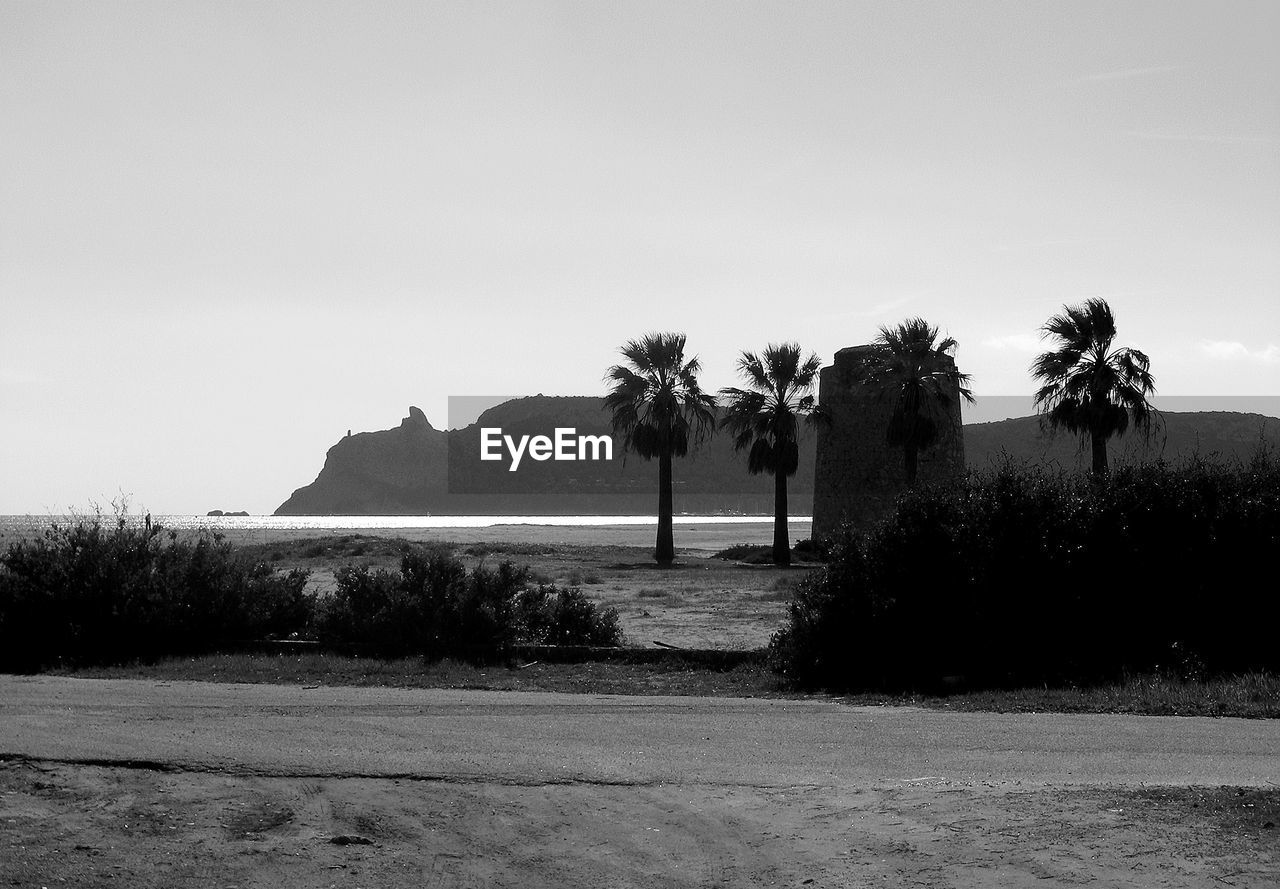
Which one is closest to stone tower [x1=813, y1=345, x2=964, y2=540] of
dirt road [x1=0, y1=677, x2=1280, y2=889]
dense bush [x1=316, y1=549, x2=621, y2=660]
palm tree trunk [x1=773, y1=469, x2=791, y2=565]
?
palm tree trunk [x1=773, y1=469, x2=791, y2=565]

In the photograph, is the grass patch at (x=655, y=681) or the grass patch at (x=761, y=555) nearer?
the grass patch at (x=655, y=681)

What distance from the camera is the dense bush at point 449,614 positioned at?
16.9 meters

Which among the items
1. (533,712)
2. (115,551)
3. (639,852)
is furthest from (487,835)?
(115,551)

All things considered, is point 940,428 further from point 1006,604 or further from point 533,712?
point 533,712

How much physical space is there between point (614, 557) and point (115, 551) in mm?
32842

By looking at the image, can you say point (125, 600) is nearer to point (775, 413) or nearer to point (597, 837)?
point (597, 837)

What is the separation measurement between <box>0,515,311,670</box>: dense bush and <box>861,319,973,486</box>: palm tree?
2462 centimetres

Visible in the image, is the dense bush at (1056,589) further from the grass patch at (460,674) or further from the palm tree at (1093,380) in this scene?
the palm tree at (1093,380)

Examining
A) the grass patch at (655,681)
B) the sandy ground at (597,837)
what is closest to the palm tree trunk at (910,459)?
the grass patch at (655,681)

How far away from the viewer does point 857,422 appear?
4456 cm

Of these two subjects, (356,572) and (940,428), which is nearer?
(356,572)

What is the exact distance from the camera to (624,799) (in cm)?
789

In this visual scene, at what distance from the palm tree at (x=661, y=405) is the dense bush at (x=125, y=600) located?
3076cm

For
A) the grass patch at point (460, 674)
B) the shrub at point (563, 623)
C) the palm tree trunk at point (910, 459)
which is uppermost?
the palm tree trunk at point (910, 459)
